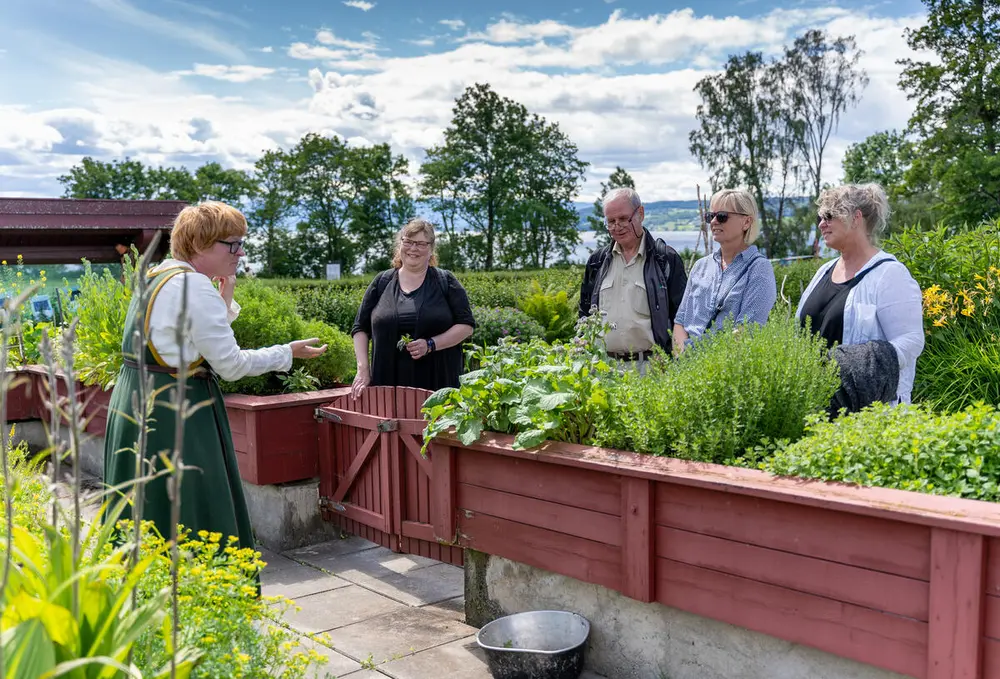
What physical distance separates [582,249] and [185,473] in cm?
4708

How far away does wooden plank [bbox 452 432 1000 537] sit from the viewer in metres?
→ 2.45

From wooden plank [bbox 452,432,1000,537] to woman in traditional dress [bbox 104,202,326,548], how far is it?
3.84ft

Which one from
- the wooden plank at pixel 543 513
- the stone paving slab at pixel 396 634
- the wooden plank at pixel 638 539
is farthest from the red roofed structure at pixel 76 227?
the wooden plank at pixel 638 539

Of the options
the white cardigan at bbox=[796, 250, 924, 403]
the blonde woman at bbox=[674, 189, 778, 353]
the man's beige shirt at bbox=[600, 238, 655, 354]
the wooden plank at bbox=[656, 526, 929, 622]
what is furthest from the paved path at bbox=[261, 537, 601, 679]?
the white cardigan at bbox=[796, 250, 924, 403]

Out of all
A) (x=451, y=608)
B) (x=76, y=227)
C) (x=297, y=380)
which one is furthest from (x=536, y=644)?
(x=76, y=227)

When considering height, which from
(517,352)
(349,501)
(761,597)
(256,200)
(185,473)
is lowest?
(349,501)

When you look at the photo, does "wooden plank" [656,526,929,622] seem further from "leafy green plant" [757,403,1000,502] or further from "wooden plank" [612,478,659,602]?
"leafy green plant" [757,403,1000,502]

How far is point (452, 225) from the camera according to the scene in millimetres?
47719

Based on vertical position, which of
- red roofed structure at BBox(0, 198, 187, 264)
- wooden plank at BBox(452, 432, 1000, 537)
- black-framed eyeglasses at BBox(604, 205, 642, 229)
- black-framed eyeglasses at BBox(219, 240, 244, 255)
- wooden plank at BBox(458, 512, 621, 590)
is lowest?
wooden plank at BBox(458, 512, 621, 590)

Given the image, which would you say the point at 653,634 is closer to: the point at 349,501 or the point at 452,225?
the point at 349,501

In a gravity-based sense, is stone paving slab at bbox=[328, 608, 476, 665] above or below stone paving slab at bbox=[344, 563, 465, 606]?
above

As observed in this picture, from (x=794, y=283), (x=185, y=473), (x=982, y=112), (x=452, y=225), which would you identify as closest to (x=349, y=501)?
(x=185, y=473)

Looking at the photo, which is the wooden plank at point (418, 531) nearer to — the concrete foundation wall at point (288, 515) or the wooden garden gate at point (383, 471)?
the wooden garden gate at point (383, 471)

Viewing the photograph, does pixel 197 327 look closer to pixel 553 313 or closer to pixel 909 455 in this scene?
pixel 909 455
